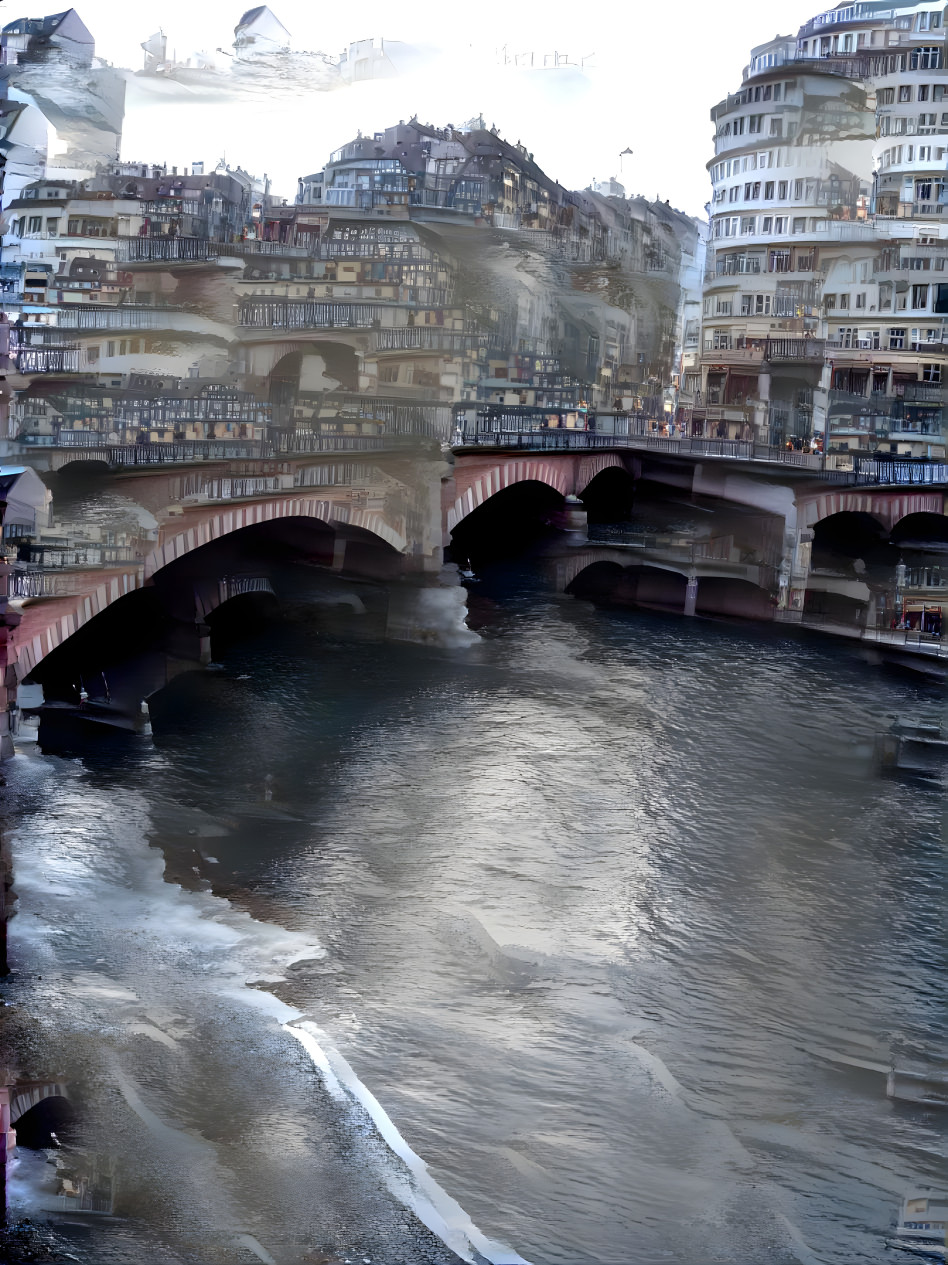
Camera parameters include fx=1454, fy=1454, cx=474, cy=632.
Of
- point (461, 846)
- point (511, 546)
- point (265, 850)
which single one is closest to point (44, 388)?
point (265, 850)

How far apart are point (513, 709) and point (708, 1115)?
16.1 feet

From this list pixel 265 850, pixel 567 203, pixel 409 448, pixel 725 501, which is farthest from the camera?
pixel 725 501

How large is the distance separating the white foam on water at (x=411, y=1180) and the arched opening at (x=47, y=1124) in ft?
3.72

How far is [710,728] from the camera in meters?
11.2

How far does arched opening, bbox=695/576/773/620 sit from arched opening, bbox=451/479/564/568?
68.0 inches

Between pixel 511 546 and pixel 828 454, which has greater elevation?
pixel 828 454

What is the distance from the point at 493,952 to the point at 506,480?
6.66 m

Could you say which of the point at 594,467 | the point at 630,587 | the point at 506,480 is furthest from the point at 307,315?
the point at 594,467

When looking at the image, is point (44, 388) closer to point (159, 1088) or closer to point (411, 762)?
point (159, 1088)

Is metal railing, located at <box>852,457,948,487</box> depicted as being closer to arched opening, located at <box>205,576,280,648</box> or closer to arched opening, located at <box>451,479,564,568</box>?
arched opening, located at <box>451,479,564,568</box>

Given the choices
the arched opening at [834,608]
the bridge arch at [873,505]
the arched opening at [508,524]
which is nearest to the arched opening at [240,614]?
the arched opening at [508,524]

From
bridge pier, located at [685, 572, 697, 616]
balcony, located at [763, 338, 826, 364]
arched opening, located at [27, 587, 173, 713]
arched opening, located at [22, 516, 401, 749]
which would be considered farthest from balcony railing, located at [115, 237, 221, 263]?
bridge pier, located at [685, 572, 697, 616]

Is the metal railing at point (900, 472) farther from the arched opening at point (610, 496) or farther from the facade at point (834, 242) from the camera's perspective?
the arched opening at point (610, 496)

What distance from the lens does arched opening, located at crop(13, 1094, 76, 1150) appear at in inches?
229
